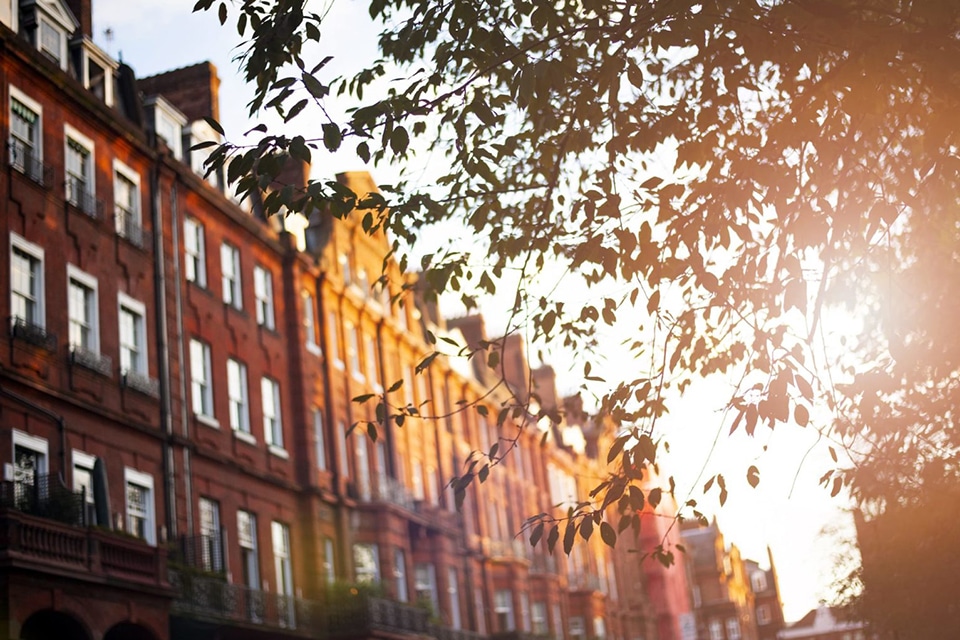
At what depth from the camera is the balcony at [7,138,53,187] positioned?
2434 centimetres

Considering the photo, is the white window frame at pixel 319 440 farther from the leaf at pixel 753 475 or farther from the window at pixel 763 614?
the window at pixel 763 614

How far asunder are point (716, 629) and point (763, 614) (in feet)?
80.7

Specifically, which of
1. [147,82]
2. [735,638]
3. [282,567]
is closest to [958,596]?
[282,567]

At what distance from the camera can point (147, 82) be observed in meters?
35.8

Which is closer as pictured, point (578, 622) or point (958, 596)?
point (958, 596)

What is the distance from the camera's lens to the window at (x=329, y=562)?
115ft

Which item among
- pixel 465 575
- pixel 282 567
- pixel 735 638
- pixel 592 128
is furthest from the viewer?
pixel 735 638

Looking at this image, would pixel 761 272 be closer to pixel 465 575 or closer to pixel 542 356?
pixel 542 356

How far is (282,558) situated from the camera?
33.4m

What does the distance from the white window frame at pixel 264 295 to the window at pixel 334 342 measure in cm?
299

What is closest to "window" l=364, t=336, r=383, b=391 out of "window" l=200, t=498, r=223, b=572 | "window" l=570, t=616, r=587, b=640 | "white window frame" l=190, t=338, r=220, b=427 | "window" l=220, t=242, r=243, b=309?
"window" l=220, t=242, r=243, b=309

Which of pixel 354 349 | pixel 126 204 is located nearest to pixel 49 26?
pixel 126 204

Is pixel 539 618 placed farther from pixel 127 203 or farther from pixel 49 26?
pixel 49 26

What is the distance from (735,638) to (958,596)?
301 feet
